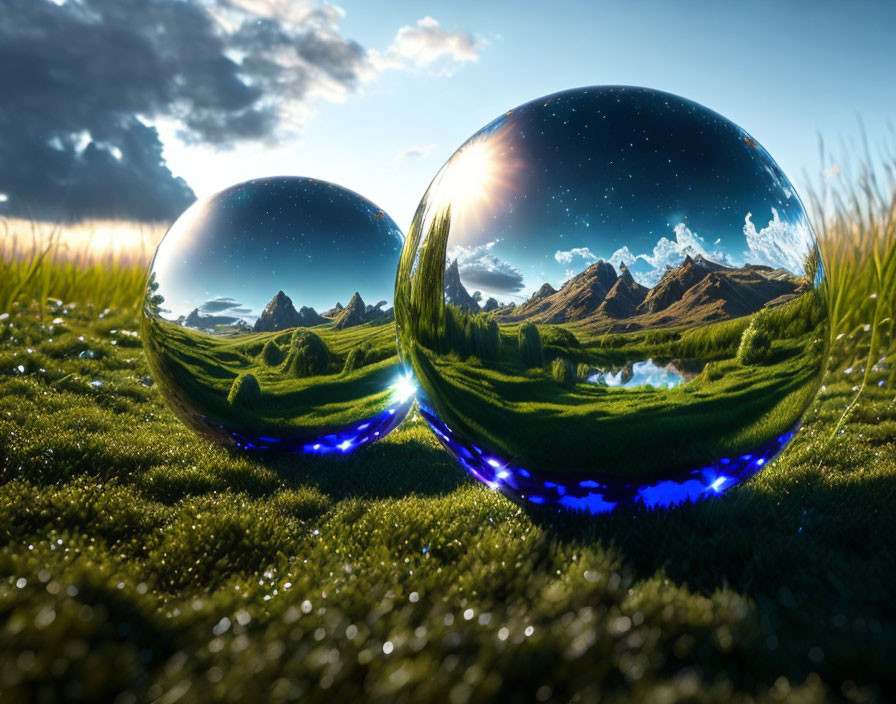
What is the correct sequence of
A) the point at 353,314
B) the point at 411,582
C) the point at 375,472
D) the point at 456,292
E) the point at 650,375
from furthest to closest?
A: the point at 375,472
the point at 353,314
the point at 456,292
the point at 650,375
the point at 411,582

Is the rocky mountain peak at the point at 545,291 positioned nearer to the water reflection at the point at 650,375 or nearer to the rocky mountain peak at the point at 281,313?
the water reflection at the point at 650,375

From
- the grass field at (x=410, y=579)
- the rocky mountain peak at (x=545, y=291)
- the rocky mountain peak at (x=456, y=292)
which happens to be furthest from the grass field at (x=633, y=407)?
the grass field at (x=410, y=579)

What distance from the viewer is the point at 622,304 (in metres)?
3.23

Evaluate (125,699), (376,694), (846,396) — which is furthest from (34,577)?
(846,396)

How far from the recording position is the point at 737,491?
404cm

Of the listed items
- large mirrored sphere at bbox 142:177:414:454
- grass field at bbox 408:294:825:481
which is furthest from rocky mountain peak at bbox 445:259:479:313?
large mirrored sphere at bbox 142:177:414:454

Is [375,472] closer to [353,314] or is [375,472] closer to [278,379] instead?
[278,379]

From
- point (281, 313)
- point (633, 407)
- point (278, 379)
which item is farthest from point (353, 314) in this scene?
point (633, 407)

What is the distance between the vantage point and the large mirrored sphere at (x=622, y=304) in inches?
Answer: 127

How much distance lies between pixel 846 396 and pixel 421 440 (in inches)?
183

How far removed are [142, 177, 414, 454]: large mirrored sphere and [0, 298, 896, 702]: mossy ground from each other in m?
0.49

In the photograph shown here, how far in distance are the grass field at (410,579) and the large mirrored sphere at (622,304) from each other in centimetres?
48

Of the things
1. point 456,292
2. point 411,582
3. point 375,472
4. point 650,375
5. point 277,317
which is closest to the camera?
A: point 411,582

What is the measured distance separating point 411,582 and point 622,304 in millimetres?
1772
